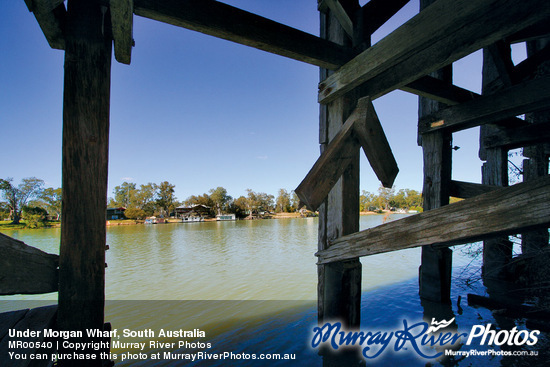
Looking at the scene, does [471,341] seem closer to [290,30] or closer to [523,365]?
[523,365]

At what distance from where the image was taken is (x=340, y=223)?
258 centimetres

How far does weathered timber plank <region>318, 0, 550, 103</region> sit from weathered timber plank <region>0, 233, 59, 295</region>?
104 inches

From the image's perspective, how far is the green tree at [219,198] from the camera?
8194 cm

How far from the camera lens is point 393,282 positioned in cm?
670

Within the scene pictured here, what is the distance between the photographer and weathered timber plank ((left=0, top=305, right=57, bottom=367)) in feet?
4.99

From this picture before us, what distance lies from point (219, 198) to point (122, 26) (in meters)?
83.2

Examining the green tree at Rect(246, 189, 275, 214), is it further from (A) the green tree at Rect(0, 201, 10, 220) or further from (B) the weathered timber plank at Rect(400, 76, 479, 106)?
(B) the weathered timber plank at Rect(400, 76, 479, 106)

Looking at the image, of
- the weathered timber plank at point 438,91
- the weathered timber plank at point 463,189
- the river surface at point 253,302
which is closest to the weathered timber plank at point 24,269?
the river surface at point 253,302

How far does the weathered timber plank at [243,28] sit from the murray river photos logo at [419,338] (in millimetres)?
2690

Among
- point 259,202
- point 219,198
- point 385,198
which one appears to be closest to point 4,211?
point 219,198

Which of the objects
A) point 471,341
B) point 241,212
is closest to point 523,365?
point 471,341

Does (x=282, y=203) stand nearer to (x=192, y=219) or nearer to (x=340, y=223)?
(x=192, y=219)

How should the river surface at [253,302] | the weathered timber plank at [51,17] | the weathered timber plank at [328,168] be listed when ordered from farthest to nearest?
the river surface at [253,302] < the weathered timber plank at [328,168] < the weathered timber plank at [51,17]

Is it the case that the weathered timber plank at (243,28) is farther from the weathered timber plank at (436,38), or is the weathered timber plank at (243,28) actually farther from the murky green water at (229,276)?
the murky green water at (229,276)
